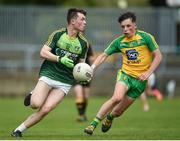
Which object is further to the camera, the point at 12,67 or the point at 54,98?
the point at 12,67

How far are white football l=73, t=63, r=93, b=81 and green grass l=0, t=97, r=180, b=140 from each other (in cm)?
114

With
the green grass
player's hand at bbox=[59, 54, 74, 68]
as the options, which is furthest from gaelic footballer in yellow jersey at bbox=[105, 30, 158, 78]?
player's hand at bbox=[59, 54, 74, 68]

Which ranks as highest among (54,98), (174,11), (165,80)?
(54,98)

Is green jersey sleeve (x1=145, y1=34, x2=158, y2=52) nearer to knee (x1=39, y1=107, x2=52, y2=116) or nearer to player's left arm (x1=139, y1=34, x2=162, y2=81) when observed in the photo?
player's left arm (x1=139, y1=34, x2=162, y2=81)

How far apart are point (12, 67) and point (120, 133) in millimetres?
20231

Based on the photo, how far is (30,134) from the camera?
17359mm

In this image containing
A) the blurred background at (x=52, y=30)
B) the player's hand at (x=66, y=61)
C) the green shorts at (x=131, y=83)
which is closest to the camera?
the player's hand at (x=66, y=61)

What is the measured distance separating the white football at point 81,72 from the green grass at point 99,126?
1.14 meters

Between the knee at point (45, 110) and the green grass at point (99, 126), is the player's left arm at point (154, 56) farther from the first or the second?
the knee at point (45, 110)

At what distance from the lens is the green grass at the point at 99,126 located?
55.2 feet

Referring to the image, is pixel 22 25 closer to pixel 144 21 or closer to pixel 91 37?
pixel 91 37

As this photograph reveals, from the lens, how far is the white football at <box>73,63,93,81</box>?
16203mm

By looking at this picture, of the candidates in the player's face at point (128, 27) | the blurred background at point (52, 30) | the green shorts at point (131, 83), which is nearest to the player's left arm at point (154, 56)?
the green shorts at point (131, 83)

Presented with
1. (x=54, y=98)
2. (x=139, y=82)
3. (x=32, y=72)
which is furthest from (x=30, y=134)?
(x=32, y=72)
